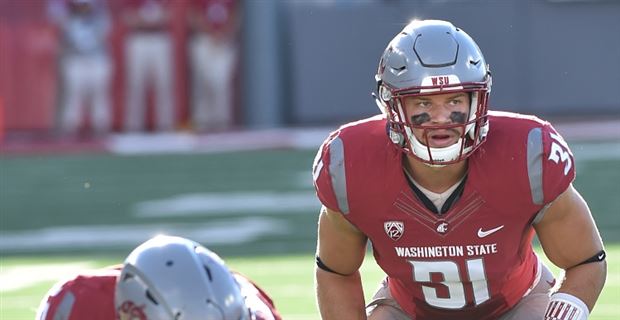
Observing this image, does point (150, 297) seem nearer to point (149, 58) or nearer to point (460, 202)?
point (460, 202)

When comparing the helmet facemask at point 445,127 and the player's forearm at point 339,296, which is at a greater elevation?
the helmet facemask at point 445,127

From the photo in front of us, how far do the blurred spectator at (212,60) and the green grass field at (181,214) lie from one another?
2185mm

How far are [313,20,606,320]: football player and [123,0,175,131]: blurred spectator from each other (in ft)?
35.8

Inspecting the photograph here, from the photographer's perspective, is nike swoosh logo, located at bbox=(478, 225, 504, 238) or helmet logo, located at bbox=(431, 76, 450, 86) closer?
helmet logo, located at bbox=(431, 76, 450, 86)

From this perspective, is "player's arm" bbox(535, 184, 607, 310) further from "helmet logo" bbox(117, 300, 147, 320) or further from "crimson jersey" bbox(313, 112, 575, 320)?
"helmet logo" bbox(117, 300, 147, 320)

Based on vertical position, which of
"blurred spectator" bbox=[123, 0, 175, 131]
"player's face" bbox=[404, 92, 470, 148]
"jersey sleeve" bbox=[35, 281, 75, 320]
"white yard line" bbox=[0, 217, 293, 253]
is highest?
"player's face" bbox=[404, 92, 470, 148]

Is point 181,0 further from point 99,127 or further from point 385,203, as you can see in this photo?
point 385,203

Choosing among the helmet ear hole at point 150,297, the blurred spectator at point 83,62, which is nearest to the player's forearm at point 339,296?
the helmet ear hole at point 150,297

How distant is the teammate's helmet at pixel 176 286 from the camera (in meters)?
2.99

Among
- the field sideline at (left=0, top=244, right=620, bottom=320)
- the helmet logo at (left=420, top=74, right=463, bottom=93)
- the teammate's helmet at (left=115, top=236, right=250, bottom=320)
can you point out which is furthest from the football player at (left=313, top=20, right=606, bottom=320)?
the field sideline at (left=0, top=244, right=620, bottom=320)

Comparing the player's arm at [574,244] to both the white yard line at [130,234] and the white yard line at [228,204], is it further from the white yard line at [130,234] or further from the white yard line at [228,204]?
the white yard line at [228,204]

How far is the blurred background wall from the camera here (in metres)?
13.7

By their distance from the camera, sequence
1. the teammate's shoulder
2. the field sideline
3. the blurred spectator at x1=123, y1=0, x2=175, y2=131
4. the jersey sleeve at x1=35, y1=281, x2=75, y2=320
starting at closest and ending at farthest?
1. the jersey sleeve at x1=35, y1=281, x2=75, y2=320
2. the teammate's shoulder
3. the field sideline
4. the blurred spectator at x1=123, y1=0, x2=175, y2=131

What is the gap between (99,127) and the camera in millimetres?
14977
